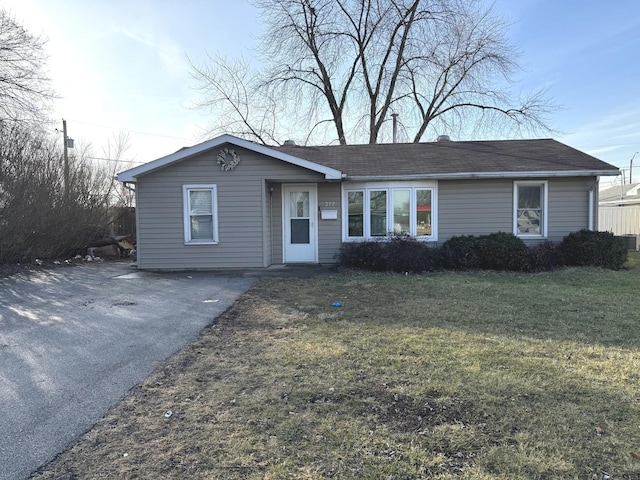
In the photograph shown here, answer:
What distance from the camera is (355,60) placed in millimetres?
23594

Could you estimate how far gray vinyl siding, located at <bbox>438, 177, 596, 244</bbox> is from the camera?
1095cm

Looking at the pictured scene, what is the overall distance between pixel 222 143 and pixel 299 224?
121 inches

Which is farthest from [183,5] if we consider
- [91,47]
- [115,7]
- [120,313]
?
[120,313]

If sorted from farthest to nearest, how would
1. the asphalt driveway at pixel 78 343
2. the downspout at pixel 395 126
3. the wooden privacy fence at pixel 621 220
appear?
the downspout at pixel 395 126 → the wooden privacy fence at pixel 621 220 → the asphalt driveway at pixel 78 343

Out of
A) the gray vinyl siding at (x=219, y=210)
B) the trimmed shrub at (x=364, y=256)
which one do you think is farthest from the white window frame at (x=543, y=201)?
the gray vinyl siding at (x=219, y=210)

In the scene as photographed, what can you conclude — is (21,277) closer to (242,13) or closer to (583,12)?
(242,13)

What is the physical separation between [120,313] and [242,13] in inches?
541

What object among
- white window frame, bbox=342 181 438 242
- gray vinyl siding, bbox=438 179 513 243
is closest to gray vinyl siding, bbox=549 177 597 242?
gray vinyl siding, bbox=438 179 513 243

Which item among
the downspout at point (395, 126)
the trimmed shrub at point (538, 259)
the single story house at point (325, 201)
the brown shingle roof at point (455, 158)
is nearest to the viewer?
the trimmed shrub at point (538, 259)

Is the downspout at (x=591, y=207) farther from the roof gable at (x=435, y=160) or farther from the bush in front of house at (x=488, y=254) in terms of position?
the roof gable at (x=435, y=160)

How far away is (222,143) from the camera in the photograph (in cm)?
1020

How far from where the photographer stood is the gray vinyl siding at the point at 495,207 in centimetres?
1095

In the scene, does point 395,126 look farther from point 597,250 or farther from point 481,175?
point 597,250

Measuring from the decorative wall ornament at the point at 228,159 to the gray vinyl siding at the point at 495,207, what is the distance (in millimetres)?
5615
